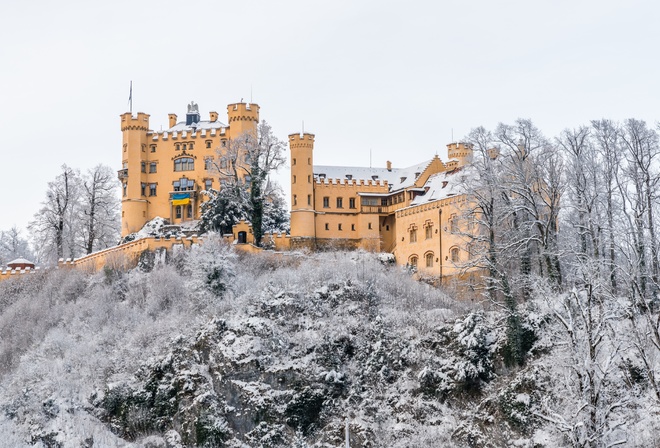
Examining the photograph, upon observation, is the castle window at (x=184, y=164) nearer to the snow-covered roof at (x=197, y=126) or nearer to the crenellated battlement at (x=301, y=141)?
the snow-covered roof at (x=197, y=126)

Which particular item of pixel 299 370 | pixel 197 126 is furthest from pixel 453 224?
pixel 197 126

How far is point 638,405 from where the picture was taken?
4412cm

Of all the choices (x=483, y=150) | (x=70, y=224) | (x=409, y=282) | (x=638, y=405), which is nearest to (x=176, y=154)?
(x=70, y=224)

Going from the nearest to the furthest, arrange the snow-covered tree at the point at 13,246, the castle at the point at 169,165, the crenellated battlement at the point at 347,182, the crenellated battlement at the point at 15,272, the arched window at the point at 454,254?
the arched window at the point at 454,254, the crenellated battlement at the point at 15,272, the crenellated battlement at the point at 347,182, the castle at the point at 169,165, the snow-covered tree at the point at 13,246

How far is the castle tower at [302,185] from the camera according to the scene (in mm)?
76688

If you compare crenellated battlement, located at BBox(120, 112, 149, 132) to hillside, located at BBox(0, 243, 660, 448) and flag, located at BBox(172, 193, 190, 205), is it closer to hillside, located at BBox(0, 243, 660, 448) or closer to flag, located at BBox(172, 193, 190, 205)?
flag, located at BBox(172, 193, 190, 205)

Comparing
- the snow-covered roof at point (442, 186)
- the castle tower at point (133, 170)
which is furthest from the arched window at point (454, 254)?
the castle tower at point (133, 170)

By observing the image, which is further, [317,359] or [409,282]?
[409,282]

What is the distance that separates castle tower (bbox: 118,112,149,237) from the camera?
80875mm

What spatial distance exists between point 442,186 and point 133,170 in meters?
25.9

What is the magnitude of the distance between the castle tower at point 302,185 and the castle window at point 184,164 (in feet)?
30.2

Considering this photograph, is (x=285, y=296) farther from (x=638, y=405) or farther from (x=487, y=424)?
(x=638, y=405)

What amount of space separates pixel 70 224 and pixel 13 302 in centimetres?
1424

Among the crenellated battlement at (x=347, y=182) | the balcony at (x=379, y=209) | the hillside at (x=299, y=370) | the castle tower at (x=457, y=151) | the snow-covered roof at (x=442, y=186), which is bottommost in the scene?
the hillside at (x=299, y=370)
